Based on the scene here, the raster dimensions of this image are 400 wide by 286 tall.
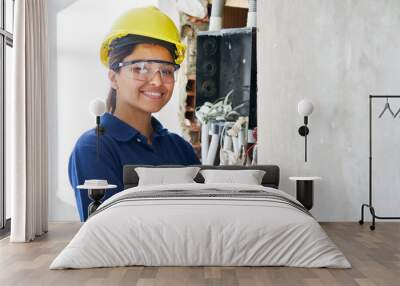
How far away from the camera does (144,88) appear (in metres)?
6.94

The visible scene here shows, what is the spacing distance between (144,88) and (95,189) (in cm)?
132

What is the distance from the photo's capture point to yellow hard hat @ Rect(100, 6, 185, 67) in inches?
277

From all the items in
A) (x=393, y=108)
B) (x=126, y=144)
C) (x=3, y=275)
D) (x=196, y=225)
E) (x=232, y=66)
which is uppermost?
(x=232, y=66)

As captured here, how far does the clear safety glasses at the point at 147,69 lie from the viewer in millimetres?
6914

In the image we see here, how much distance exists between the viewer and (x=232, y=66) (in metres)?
7.07

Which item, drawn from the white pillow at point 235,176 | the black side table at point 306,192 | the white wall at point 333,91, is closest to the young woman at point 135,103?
the white pillow at point 235,176

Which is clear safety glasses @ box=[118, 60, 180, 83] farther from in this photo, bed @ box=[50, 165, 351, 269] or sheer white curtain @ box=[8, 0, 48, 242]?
bed @ box=[50, 165, 351, 269]

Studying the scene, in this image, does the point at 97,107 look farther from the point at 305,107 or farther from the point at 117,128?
the point at 305,107

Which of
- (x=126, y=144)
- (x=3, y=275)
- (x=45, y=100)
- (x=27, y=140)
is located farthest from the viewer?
(x=126, y=144)

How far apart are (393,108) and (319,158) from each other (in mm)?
1042

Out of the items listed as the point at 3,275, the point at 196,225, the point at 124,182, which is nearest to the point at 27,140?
the point at 124,182

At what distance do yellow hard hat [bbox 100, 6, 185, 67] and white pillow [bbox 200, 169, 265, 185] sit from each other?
4.83 feet

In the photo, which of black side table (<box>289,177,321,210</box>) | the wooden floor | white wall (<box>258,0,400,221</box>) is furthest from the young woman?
the wooden floor

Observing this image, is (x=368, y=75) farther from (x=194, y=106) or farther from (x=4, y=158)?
(x=4, y=158)
